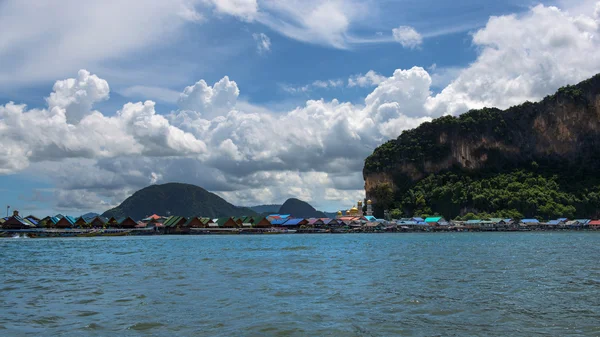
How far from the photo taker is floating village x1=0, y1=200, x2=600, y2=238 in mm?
133125

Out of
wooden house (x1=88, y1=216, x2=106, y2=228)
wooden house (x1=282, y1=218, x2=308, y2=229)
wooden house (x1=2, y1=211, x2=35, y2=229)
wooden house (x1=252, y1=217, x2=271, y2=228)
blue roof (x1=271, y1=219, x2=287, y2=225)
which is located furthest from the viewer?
blue roof (x1=271, y1=219, x2=287, y2=225)

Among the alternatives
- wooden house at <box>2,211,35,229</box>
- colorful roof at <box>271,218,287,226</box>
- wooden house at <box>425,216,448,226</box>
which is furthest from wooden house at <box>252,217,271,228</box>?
wooden house at <box>2,211,35,229</box>

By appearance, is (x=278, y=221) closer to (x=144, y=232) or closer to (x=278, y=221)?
(x=278, y=221)

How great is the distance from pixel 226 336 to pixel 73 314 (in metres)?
6.71

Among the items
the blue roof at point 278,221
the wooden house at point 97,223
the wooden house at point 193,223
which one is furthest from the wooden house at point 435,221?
the wooden house at point 97,223

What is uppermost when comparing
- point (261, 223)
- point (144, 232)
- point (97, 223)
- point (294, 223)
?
point (97, 223)

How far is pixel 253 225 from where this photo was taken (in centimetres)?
16125

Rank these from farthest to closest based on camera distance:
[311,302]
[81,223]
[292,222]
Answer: [292,222]
[81,223]
[311,302]

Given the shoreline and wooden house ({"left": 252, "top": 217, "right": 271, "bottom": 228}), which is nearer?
the shoreline

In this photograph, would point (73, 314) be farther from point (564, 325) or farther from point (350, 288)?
point (564, 325)

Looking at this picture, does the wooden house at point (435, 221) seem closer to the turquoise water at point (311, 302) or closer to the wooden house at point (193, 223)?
the wooden house at point (193, 223)

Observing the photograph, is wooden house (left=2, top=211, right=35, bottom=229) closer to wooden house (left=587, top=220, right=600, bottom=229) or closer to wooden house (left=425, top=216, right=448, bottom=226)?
wooden house (left=425, top=216, right=448, bottom=226)

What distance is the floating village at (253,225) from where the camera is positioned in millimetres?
133125

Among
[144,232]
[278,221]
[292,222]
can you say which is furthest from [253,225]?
[144,232]
